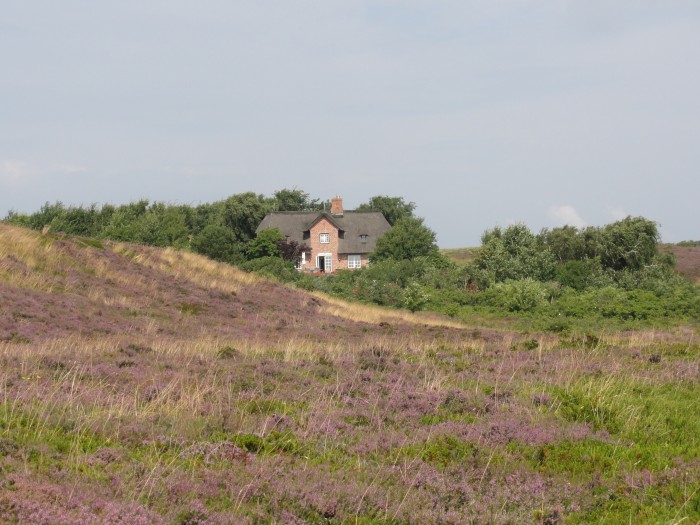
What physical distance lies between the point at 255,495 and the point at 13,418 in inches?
124

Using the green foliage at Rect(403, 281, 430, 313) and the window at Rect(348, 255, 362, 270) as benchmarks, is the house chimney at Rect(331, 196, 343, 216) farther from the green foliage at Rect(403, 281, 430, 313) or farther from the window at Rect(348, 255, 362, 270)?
the green foliage at Rect(403, 281, 430, 313)

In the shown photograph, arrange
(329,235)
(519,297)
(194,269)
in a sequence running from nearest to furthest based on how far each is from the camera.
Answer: (194,269), (519,297), (329,235)

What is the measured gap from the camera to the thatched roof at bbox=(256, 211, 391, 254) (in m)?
90.1

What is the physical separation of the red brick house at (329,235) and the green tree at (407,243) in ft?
35.2

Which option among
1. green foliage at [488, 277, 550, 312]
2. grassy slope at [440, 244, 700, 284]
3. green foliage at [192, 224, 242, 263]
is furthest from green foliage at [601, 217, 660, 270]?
green foliage at [192, 224, 242, 263]

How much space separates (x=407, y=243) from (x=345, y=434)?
6747 centimetres

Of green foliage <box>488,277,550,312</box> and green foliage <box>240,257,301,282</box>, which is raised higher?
green foliage <box>240,257,301,282</box>

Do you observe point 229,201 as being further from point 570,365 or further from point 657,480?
point 657,480


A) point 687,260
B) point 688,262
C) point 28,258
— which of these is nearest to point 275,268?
point 28,258

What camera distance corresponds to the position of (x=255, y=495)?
639 cm

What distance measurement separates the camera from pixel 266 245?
74500 millimetres

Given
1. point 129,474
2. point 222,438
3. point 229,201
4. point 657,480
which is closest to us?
point 129,474

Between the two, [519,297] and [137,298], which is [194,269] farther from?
[519,297]

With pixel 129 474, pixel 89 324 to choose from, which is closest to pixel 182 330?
pixel 89 324
